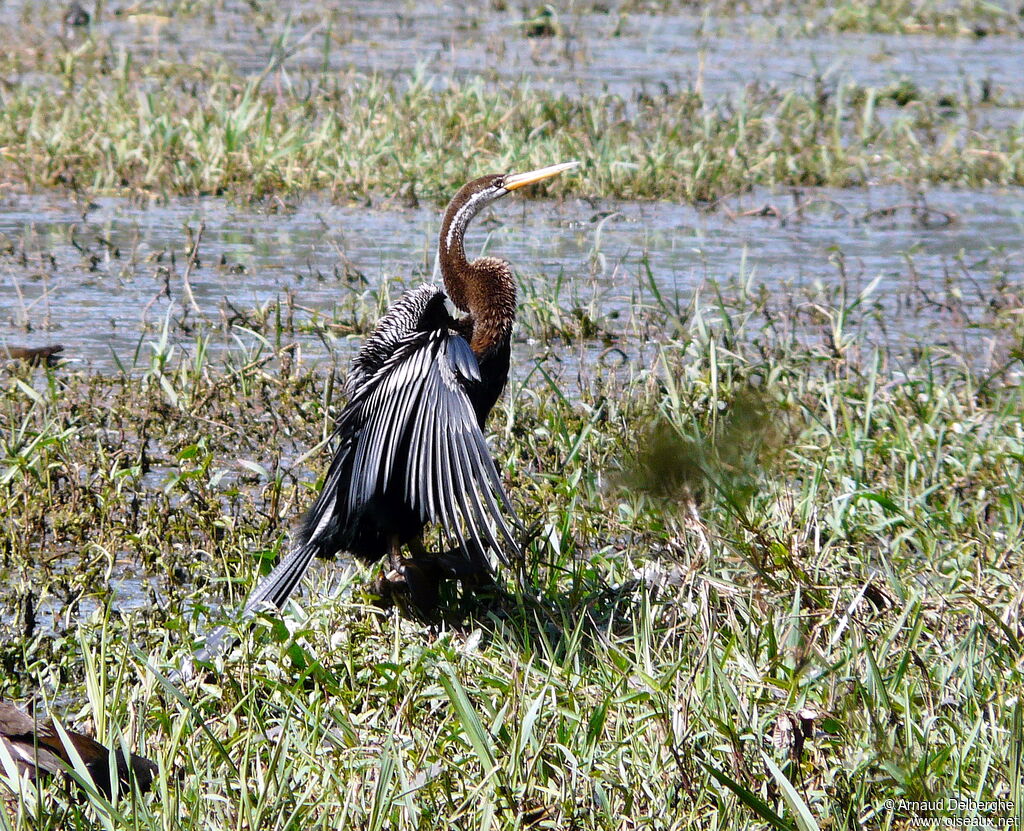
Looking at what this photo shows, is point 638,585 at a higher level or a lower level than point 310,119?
lower

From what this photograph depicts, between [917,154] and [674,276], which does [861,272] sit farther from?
[917,154]

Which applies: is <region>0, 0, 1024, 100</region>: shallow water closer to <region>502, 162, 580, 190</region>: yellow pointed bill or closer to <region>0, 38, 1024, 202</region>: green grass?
<region>0, 38, 1024, 202</region>: green grass

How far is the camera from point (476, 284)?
4.29 meters

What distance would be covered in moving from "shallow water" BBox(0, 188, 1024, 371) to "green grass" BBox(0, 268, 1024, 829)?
633mm

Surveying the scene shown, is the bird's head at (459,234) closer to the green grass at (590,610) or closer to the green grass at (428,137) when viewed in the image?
the green grass at (590,610)

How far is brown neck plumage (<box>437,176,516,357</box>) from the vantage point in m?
4.21

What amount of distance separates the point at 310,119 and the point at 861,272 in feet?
11.9

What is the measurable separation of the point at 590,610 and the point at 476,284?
43.3 inches

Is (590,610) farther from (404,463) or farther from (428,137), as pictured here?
(428,137)

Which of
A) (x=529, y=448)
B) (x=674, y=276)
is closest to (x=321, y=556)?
(x=529, y=448)

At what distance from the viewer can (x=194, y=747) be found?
297 cm

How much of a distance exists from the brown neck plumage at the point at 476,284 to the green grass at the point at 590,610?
1.50 feet

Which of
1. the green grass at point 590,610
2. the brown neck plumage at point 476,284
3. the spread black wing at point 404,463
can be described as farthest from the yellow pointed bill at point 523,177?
the spread black wing at point 404,463

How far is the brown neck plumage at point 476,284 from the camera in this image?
4207mm
